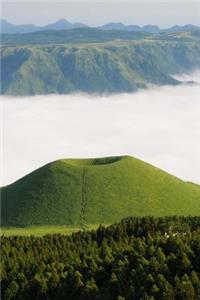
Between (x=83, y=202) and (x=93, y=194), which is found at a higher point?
(x=93, y=194)

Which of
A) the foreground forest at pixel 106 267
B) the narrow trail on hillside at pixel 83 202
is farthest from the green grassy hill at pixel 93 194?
the foreground forest at pixel 106 267

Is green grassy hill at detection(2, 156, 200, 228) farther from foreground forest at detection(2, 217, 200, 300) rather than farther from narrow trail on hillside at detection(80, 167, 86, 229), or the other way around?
foreground forest at detection(2, 217, 200, 300)

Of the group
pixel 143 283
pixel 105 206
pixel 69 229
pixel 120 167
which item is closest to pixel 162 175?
pixel 120 167

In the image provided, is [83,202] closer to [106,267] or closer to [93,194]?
[93,194]

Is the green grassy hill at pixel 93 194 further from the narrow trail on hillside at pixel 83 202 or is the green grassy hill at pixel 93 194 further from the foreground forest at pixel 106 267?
the foreground forest at pixel 106 267

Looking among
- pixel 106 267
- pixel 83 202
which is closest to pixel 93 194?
pixel 83 202

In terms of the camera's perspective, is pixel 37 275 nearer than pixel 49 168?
Yes

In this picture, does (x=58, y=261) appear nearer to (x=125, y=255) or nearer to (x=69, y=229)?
(x=125, y=255)
